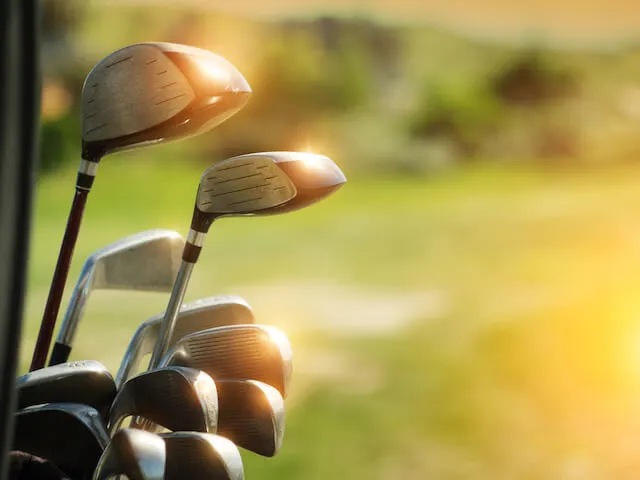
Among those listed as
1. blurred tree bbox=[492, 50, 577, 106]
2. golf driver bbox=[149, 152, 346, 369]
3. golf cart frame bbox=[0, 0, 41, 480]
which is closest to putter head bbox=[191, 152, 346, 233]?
golf driver bbox=[149, 152, 346, 369]

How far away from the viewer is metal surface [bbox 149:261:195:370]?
0.76 metres

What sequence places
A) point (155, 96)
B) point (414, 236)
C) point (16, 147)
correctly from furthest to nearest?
point (414, 236)
point (155, 96)
point (16, 147)

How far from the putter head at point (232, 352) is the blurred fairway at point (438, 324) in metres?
1.57

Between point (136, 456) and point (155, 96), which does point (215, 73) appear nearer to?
point (155, 96)

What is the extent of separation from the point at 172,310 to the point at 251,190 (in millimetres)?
111

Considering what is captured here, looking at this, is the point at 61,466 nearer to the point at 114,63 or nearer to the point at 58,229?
the point at 114,63

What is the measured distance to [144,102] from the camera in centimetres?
70

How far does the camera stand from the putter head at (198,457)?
2.10ft

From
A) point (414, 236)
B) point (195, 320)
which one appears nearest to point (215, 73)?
point (195, 320)

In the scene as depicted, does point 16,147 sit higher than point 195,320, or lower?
higher

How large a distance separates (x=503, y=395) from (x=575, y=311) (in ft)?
4.69

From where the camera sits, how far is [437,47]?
18203 millimetres

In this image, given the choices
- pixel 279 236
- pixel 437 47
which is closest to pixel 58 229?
pixel 279 236

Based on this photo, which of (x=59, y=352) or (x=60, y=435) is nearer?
(x=60, y=435)
